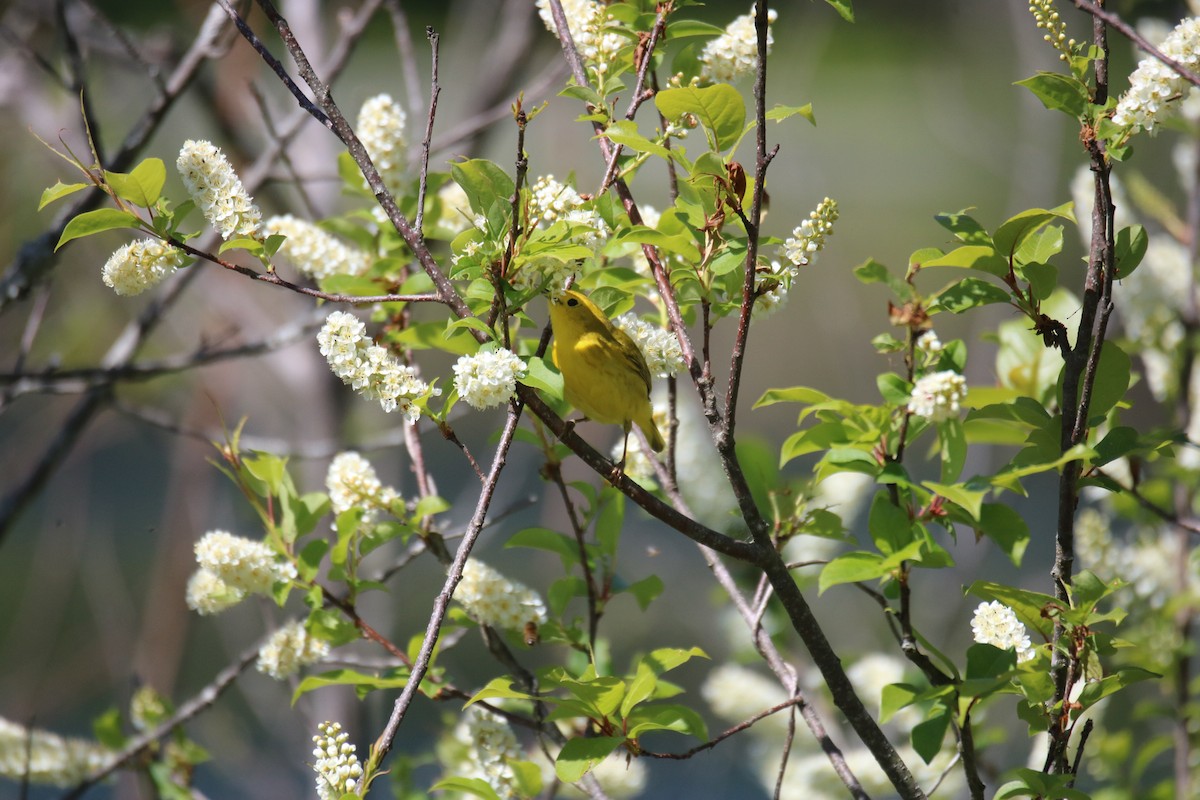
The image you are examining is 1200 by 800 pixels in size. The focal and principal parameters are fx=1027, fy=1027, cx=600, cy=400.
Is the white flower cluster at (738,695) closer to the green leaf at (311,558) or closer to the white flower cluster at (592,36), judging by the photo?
the green leaf at (311,558)

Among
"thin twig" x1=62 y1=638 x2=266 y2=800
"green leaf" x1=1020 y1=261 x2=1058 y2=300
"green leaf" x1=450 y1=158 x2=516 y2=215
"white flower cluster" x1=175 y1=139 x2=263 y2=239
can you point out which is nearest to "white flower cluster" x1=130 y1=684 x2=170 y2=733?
"thin twig" x1=62 y1=638 x2=266 y2=800

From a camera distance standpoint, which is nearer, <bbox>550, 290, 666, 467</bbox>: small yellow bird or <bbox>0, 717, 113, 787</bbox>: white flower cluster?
<bbox>550, 290, 666, 467</bbox>: small yellow bird

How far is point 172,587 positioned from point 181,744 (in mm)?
2072

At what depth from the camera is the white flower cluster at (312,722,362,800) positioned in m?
0.88

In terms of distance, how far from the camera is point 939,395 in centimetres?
97

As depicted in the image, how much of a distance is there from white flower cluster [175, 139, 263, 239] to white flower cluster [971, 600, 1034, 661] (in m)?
0.83

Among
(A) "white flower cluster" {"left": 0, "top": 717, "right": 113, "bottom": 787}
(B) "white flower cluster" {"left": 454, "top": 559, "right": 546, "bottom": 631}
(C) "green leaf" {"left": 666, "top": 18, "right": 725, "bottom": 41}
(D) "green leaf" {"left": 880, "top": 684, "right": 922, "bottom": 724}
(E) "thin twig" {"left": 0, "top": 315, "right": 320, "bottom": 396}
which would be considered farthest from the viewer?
(E) "thin twig" {"left": 0, "top": 315, "right": 320, "bottom": 396}

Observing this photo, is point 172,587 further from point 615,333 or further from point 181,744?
point 615,333

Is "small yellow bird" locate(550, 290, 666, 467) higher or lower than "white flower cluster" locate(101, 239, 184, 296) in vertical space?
higher

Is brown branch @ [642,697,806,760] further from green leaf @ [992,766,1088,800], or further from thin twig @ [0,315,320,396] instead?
thin twig @ [0,315,320,396]

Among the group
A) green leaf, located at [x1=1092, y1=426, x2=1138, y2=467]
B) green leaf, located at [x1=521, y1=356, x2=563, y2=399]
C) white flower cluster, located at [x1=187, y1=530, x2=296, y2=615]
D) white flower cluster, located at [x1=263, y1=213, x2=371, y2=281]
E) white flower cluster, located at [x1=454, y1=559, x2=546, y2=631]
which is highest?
white flower cluster, located at [x1=263, y1=213, x2=371, y2=281]

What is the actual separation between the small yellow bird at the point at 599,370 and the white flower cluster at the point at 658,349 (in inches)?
7.6

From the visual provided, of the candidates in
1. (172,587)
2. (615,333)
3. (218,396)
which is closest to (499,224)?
(615,333)

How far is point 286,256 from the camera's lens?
55.2 inches
